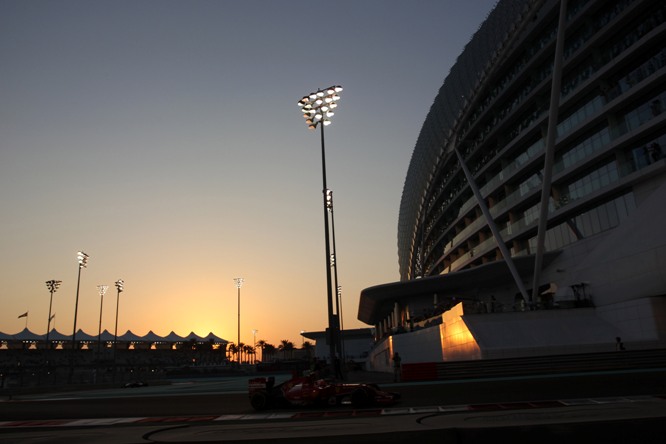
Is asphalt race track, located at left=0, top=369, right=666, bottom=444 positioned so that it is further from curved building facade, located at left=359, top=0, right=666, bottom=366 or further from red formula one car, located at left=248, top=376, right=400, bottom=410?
curved building facade, located at left=359, top=0, right=666, bottom=366

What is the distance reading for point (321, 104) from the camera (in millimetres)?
28797

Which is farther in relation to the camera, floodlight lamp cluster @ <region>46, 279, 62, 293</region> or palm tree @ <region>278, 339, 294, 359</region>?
palm tree @ <region>278, 339, 294, 359</region>

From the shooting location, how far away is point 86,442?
8688mm

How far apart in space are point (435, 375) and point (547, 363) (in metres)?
5.52

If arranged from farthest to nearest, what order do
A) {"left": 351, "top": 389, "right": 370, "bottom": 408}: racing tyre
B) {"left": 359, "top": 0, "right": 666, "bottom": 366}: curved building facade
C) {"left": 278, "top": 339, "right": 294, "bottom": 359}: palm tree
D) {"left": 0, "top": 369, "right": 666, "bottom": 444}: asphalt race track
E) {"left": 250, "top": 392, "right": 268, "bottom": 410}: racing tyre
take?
{"left": 278, "top": 339, "right": 294, "bottom": 359}: palm tree
{"left": 359, "top": 0, "right": 666, "bottom": 366}: curved building facade
{"left": 250, "top": 392, "right": 268, "bottom": 410}: racing tyre
{"left": 351, "top": 389, "right": 370, "bottom": 408}: racing tyre
{"left": 0, "top": 369, "right": 666, "bottom": 444}: asphalt race track

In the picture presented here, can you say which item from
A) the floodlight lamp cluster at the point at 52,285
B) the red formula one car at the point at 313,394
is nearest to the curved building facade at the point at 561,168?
the red formula one car at the point at 313,394

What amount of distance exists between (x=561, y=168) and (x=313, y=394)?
109 feet

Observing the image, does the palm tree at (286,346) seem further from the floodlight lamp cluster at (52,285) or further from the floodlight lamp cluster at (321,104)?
the floodlight lamp cluster at (321,104)

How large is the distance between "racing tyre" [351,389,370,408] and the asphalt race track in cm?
49

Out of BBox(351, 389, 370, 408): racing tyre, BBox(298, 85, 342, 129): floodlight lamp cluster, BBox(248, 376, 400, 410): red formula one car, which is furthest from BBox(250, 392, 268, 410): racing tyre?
BBox(298, 85, 342, 129): floodlight lamp cluster

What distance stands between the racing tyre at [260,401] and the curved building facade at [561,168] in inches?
706

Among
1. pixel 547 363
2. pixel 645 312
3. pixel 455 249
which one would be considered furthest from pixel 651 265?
pixel 455 249

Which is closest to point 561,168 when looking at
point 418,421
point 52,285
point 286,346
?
point 418,421

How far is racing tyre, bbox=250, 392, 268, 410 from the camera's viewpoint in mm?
14406
